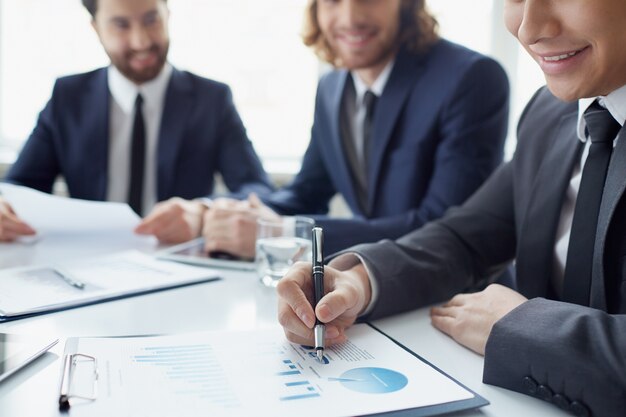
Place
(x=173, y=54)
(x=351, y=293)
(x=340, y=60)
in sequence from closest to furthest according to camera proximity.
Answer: (x=351, y=293)
(x=340, y=60)
(x=173, y=54)

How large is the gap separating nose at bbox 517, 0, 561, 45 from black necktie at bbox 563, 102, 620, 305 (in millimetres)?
162

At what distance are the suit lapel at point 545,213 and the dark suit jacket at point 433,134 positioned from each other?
474 millimetres

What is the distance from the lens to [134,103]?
2467 millimetres

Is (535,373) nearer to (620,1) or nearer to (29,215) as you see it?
(620,1)

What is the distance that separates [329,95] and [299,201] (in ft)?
1.25

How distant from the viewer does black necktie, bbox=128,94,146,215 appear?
2414 mm

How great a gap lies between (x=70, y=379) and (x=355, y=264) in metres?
0.53

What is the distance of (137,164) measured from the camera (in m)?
2.42

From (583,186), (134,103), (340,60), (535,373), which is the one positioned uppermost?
(340,60)

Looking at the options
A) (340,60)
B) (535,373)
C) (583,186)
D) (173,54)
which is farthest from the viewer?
(173,54)

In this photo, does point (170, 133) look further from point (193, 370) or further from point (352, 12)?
point (193, 370)

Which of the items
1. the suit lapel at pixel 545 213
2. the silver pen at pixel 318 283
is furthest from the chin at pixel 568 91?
the silver pen at pixel 318 283

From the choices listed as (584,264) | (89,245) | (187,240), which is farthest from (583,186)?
(89,245)

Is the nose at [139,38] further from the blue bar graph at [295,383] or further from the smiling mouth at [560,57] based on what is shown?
the blue bar graph at [295,383]
